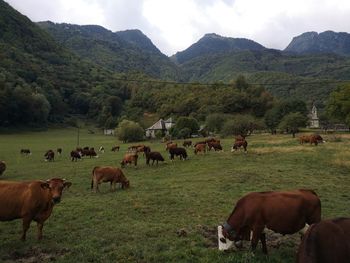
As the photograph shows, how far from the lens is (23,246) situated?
442 inches

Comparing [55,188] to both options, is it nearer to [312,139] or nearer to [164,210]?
[164,210]

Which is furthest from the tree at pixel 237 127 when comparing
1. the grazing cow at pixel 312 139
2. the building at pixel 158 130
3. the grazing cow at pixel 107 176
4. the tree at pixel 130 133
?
the grazing cow at pixel 107 176

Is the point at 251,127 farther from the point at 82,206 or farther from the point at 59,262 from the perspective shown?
the point at 59,262

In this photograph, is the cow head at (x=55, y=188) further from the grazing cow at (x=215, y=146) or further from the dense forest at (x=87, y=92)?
the dense forest at (x=87, y=92)

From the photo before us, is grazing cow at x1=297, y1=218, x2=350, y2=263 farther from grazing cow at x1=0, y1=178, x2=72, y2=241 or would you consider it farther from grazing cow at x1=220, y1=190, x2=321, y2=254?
grazing cow at x1=0, y1=178, x2=72, y2=241

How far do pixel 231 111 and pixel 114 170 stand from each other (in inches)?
3697

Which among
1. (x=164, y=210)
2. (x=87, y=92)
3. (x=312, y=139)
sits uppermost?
(x=87, y=92)

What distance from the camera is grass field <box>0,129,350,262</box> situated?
34.3 ft

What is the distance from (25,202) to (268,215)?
6670 mm

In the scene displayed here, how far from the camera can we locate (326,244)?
6762 mm

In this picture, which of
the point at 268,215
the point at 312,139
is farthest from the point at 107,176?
the point at 312,139

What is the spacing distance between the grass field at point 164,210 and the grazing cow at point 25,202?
75cm

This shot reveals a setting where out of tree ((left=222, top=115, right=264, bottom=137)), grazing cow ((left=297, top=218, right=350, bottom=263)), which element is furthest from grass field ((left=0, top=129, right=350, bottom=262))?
tree ((left=222, top=115, right=264, bottom=137))

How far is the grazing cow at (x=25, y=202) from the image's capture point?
1118 centimetres
